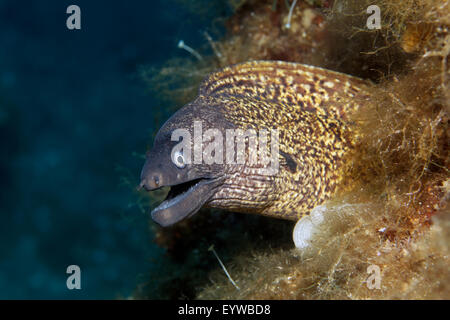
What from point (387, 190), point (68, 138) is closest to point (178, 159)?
point (387, 190)

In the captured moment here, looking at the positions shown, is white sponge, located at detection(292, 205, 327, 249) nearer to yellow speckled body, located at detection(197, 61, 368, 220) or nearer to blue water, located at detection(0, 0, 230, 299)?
yellow speckled body, located at detection(197, 61, 368, 220)

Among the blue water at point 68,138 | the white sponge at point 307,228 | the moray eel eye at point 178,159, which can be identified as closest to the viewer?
the moray eel eye at point 178,159

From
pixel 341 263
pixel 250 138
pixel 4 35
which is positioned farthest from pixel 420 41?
pixel 4 35

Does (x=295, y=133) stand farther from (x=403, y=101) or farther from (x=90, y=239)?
(x=90, y=239)

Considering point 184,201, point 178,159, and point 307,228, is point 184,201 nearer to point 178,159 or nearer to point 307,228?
point 178,159

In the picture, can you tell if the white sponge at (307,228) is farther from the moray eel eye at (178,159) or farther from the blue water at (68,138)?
the blue water at (68,138)

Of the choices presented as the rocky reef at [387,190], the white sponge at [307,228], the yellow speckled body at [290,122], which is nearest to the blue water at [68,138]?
the yellow speckled body at [290,122]

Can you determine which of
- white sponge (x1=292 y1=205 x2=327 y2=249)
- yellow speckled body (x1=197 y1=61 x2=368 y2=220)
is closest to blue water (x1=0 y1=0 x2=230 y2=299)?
yellow speckled body (x1=197 y1=61 x2=368 y2=220)
